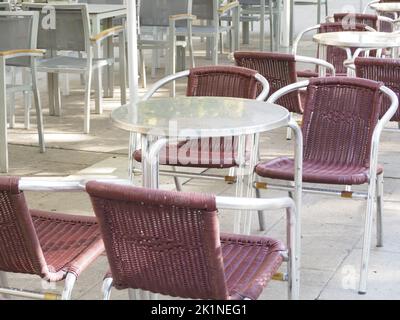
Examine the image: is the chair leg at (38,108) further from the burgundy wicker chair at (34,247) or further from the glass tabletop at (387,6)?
the glass tabletop at (387,6)

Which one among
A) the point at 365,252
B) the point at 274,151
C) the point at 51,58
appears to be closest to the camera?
A: the point at 365,252

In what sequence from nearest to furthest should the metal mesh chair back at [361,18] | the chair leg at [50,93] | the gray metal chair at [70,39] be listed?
the gray metal chair at [70,39], the metal mesh chair back at [361,18], the chair leg at [50,93]

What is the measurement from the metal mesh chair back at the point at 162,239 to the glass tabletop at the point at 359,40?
131 inches

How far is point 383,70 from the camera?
464 centimetres

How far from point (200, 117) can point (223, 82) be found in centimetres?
115

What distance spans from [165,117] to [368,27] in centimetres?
370

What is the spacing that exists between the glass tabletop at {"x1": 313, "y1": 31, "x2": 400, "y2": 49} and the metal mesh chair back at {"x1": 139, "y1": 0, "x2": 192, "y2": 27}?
218cm

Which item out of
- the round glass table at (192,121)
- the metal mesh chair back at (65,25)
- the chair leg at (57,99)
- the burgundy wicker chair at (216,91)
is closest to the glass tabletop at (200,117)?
the round glass table at (192,121)

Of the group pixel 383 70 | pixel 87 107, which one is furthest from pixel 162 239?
pixel 87 107

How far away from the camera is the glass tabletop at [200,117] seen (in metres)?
2.97
